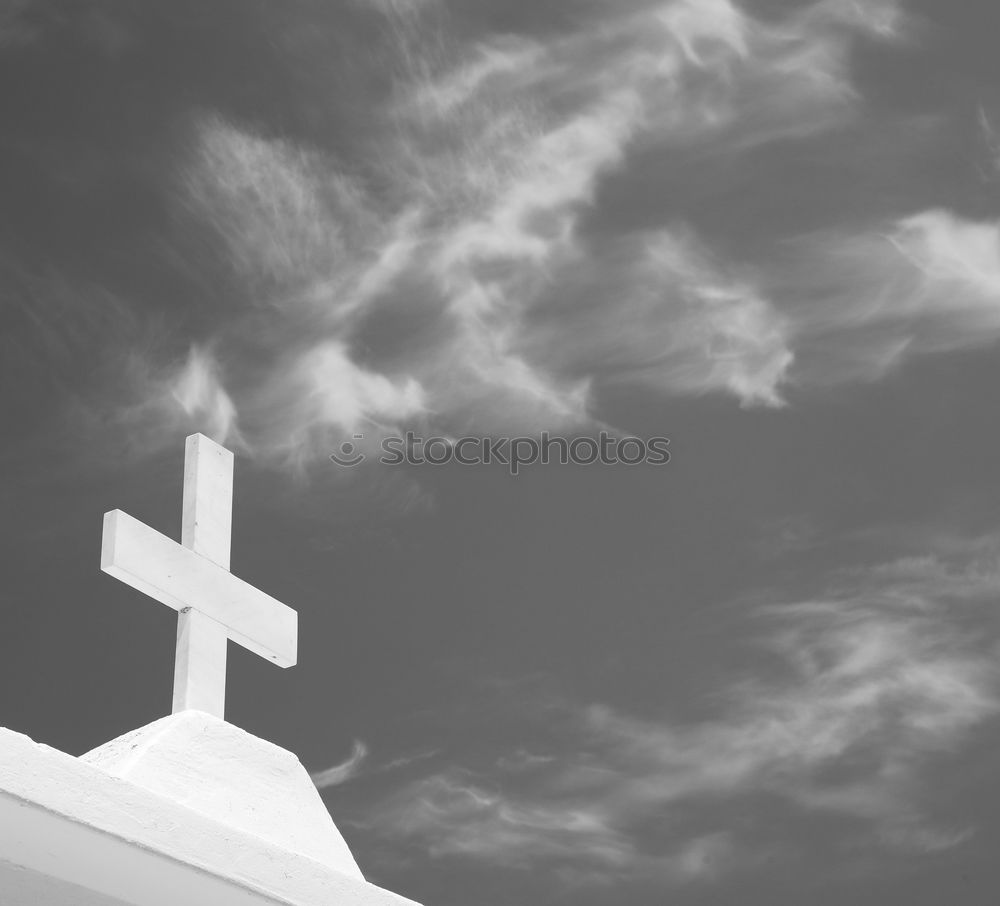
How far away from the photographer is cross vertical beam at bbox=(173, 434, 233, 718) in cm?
354

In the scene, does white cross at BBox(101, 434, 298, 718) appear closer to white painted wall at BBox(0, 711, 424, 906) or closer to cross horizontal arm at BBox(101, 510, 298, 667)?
cross horizontal arm at BBox(101, 510, 298, 667)

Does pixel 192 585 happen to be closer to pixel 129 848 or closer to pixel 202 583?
pixel 202 583

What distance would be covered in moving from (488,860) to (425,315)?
14.4ft

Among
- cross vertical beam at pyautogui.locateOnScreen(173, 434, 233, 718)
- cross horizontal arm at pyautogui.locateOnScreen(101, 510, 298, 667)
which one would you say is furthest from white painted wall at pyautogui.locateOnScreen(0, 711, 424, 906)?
cross horizontal arm at pyautogui.locateOnScreen(101, 510, 298, 667)

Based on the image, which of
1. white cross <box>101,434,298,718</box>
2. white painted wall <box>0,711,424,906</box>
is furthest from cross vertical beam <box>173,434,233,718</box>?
white painted wall <box>0,711,424,906</box>

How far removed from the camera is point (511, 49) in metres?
13.1

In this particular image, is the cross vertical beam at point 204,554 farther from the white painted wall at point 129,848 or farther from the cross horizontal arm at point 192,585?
the white painted wall at point 129,848

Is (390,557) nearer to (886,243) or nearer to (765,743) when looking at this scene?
(765,743)

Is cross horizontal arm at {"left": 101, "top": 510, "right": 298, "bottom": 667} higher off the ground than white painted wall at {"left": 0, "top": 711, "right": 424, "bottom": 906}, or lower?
higher

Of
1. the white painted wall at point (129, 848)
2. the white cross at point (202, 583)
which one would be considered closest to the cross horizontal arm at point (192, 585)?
the white cross at point (202, 583)

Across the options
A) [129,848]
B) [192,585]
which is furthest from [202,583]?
[129,848]

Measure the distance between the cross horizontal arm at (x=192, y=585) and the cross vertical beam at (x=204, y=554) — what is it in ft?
0.11

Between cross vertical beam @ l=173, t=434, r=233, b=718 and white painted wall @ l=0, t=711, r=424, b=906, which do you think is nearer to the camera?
white painted wall @ l=0, t=711, r=424, b=906

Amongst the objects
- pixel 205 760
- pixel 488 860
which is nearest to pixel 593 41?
pixel 488 860
